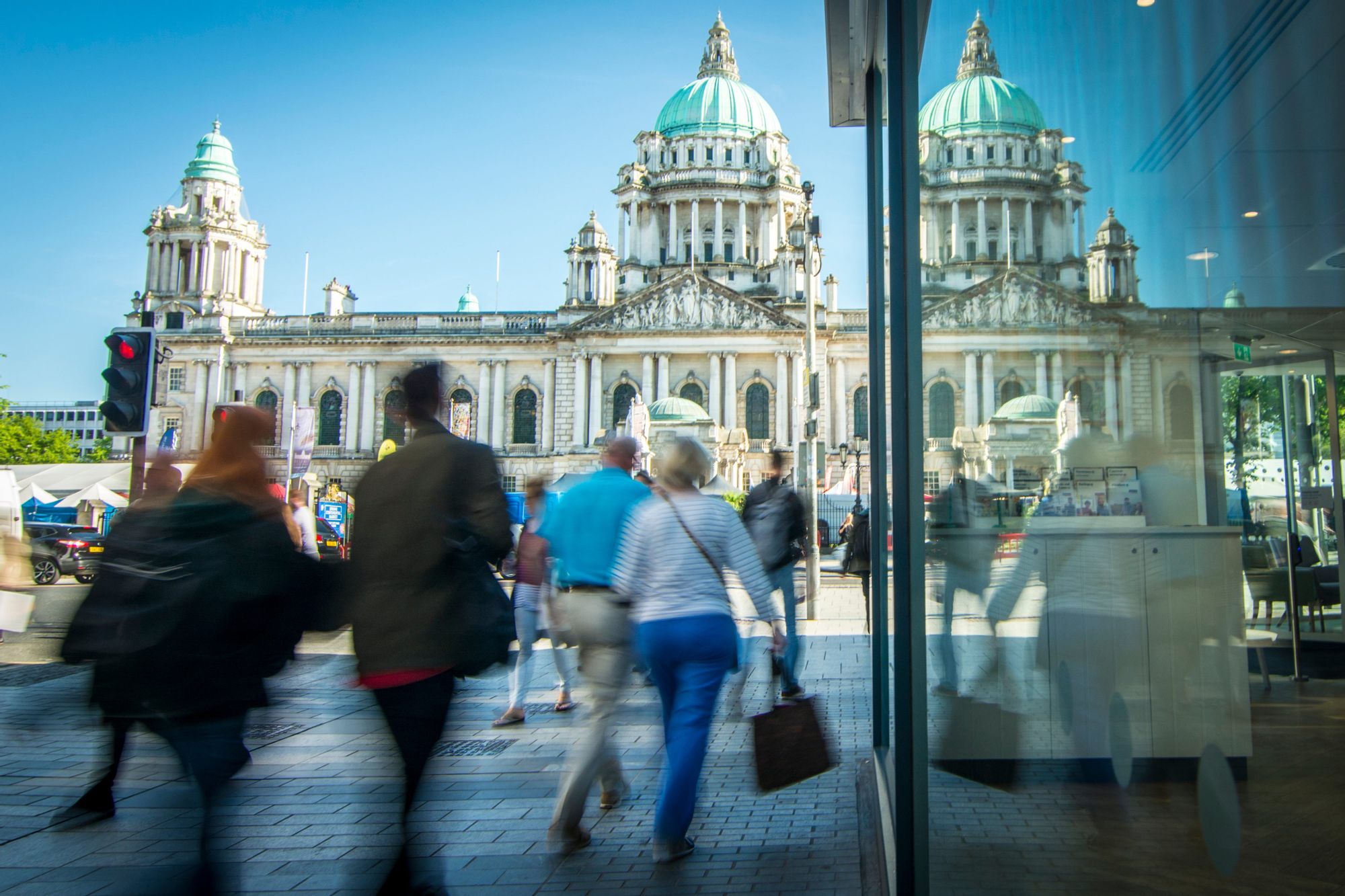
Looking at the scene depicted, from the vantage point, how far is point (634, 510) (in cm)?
459

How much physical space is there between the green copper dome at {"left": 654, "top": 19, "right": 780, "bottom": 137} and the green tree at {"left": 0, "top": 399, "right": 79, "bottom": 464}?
4243cm

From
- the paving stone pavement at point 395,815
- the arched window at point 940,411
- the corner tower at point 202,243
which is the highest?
the corner tower at point 202,243

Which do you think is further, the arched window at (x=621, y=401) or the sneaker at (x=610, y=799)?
the arched window at (x=621, y=401)

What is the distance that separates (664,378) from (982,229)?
5314cm

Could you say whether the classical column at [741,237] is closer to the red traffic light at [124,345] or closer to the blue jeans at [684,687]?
the red traffic light at [124,345]

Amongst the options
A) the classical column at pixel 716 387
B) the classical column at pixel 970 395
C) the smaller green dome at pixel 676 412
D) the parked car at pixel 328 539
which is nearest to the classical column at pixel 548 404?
the classical column at pixel 716 387

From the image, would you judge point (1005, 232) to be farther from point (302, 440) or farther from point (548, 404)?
point (548, 404)

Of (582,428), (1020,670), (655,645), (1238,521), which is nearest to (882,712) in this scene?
(655,645)

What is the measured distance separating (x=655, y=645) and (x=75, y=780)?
3.67m

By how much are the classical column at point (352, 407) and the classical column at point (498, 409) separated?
25.7 ft

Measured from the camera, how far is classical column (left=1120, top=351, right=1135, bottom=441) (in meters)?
1.45

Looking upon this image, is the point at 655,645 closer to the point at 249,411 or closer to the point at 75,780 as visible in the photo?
the point at 249,411

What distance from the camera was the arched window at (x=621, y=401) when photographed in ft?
186

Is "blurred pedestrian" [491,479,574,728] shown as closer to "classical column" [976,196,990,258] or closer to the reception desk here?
"classical column" [976,196,990,258]
